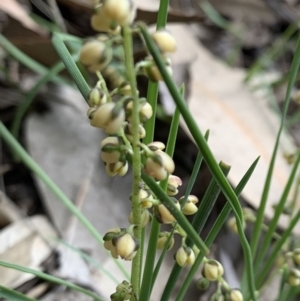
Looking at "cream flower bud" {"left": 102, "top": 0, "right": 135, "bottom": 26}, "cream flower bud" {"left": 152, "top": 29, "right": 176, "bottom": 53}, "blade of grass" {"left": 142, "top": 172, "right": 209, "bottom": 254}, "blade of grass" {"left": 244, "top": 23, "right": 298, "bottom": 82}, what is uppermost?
"cream flower bud" {"left": 102, "top": 0, "right": 135, "bottom": 26}

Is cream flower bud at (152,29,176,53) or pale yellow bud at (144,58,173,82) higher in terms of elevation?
cream flower bud at (152,29,176,53)

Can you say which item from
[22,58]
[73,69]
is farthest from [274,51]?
[73,69]

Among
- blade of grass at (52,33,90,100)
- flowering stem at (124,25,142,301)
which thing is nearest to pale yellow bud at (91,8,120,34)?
flowering stem at (124,25,142,301)

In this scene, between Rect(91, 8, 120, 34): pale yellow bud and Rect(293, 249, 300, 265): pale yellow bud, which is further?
Rect(293, 249, 300, 265): pale yellow bud

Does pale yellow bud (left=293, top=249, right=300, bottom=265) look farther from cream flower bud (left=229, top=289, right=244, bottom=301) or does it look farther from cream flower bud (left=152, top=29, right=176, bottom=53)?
cream flower bud (left=152, top=29, right=176, bottom=53)

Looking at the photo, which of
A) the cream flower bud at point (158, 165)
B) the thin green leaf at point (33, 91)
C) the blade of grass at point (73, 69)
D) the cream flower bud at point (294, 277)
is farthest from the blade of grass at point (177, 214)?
the thin green leaf at point (33, 91)

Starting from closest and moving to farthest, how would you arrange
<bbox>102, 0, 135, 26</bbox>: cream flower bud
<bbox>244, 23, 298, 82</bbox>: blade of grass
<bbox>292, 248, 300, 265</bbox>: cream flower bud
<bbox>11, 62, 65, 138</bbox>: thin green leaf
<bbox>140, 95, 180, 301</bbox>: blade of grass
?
1. <bbox>102, 0, 135, 26</bbox>: cream flower bud
2. <bbox>140, 95, 180, 301</bbox>: blade of grass
3. <bbox>292, 248, 300, 265</bbox>: cream flower bud
4. <bbox>11, 62, 65, 138</bbox>: thin green leaf
5. <bbox>244, 23, 298, 82</bbox>: blade of grass
